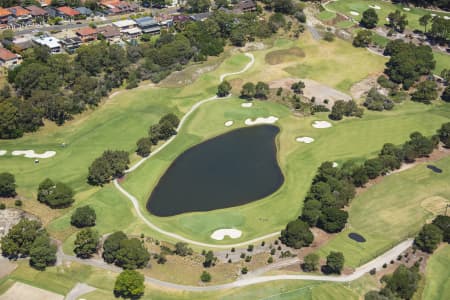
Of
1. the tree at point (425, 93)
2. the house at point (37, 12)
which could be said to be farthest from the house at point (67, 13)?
the tree at point (425, 93)

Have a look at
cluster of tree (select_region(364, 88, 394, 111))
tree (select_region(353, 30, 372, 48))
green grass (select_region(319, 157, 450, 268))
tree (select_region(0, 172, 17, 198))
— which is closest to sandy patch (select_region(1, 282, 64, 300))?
tree (select_region(0, 172, 17, 198))

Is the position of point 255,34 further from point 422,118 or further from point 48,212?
point 48,212

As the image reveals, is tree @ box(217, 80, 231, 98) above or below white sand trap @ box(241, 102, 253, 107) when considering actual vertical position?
above

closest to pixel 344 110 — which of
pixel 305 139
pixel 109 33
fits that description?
pixel 305 139

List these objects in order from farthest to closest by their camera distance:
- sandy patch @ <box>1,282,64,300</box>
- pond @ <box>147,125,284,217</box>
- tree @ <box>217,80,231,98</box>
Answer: tree @ <box>217,80,231,98</box> < pond @ <box>147,125,284,217</box> < sandy patch @ <box>1,282,64,300</box>

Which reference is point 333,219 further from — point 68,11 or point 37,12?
point 37,12

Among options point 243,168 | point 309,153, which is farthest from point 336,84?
point 243,168

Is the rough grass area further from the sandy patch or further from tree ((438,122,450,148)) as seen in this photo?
the sandy patch
